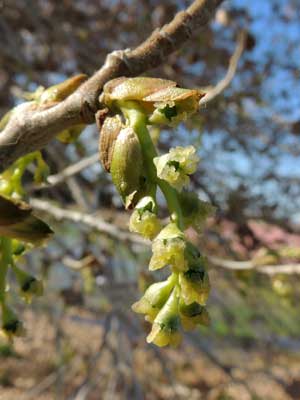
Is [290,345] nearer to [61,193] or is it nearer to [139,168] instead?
[61,193]

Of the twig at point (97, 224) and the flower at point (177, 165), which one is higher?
the flower at point (177, 165)

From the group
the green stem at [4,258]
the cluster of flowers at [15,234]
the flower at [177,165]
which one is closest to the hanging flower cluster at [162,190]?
the flower at [177,165]

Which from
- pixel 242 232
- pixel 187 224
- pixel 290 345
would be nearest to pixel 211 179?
pixel 242 232

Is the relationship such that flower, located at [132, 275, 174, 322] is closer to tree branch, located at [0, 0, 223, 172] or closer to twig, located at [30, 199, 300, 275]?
tree branch, located at [0, 0, 223, 172]

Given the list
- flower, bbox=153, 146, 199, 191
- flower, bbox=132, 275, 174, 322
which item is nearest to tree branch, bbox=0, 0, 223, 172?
flower, bbox=153, 146, 199, 191

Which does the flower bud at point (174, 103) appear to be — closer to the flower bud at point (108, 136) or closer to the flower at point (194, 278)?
the flower bud at point (108, 136)
